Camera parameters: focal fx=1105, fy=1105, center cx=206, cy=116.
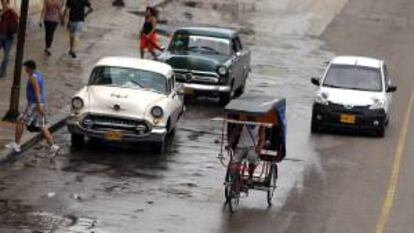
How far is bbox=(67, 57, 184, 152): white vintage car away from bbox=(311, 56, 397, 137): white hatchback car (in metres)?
4.72

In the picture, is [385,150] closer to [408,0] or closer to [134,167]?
[134,167]

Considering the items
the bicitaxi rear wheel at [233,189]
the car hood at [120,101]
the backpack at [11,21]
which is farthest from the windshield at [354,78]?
the bicitaxi rear wheel at [233,189]

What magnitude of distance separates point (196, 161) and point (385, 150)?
193 inches

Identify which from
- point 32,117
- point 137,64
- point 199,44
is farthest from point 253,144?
point 199,44

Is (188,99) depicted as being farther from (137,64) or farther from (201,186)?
(201,186)

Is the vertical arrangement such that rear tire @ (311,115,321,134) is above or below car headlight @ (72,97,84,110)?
below

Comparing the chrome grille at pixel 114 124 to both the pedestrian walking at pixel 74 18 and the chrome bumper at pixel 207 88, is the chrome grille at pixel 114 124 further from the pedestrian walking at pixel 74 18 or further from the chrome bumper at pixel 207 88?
the pedestrian walking at pixel 74 18

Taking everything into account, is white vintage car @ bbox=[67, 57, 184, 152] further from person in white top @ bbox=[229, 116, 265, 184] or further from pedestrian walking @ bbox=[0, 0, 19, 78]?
pedestrian walking @ bbox=[0, 0, 19, 78]

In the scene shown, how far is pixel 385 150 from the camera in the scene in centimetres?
2361

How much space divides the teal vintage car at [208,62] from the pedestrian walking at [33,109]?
7.90 metres

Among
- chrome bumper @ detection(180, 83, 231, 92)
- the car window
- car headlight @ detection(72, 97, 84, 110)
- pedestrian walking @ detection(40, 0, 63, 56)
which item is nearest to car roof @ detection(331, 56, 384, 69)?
chrome bumper @ detection(180, 83, 231, 92)

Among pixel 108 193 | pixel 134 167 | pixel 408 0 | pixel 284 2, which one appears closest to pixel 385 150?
pixel 134 167

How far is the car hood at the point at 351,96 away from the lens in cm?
2548

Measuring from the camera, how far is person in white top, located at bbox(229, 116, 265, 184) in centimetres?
1697
